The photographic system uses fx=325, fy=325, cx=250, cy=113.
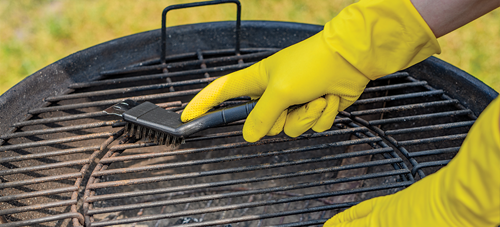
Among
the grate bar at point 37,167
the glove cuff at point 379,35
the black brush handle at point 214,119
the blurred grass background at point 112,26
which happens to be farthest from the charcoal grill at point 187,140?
the blurred grass background at point 112,26

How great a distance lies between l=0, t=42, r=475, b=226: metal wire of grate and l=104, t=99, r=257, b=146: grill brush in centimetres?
5

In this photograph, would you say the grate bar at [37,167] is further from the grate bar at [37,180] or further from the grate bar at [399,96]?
the grate bar at [399,96]

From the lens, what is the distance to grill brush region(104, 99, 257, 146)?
0.99 metres

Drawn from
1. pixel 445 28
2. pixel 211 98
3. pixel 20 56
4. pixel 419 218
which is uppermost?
pixel 20 56

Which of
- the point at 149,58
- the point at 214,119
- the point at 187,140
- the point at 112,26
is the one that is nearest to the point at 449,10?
the point at 214,119

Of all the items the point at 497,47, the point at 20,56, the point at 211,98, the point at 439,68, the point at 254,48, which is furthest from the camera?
the point at 497,47

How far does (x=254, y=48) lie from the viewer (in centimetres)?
145

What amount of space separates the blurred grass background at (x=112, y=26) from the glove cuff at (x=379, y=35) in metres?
1.87

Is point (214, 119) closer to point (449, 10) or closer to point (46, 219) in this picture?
point (46, 219)

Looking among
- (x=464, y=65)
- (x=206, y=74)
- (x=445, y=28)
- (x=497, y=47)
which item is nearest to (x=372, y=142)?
(x=445, y=28)

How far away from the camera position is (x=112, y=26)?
2.67 meters

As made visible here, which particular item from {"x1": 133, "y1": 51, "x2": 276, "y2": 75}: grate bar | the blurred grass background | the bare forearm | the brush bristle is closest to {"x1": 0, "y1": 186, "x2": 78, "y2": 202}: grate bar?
the brush bristle

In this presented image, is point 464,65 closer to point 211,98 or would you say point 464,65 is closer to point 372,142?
point 372,142

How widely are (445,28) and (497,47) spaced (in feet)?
7.27
